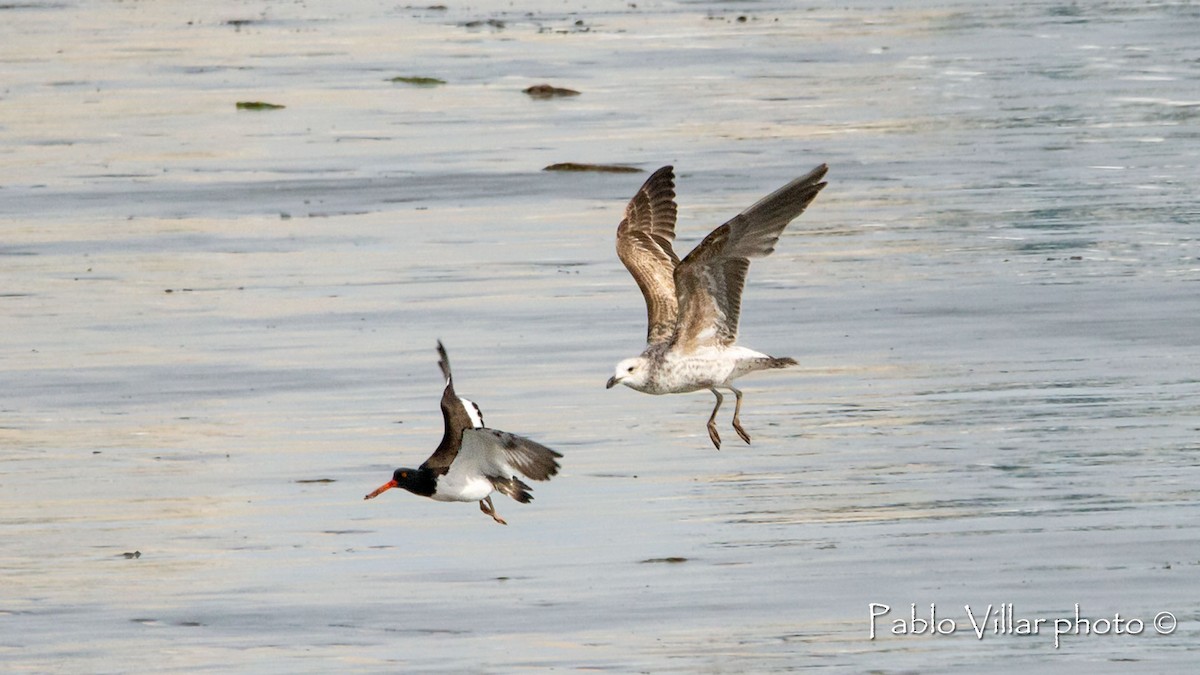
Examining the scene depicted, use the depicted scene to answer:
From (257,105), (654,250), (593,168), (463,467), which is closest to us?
(463,467)

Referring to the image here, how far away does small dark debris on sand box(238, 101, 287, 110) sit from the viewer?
1057 inches

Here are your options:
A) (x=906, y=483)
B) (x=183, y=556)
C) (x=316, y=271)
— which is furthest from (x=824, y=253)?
(x=183, y=556)

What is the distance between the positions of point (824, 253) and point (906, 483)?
6446mm

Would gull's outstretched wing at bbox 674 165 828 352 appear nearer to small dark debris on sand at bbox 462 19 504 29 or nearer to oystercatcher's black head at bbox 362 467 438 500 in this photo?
oystercatcher's black head at bbox 362 467 438 500

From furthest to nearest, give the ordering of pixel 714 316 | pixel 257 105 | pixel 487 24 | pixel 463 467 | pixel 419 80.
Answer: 1. pixel 487 24
2. pixel 419 80
3. pixel 257 105
4. pixel 714 316
5. pixel 463 467

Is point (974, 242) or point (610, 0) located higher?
point (974, 242)

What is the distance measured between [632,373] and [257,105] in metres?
16.3

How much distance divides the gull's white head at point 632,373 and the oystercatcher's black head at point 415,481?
106 cm

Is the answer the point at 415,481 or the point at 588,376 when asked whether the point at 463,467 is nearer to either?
the point at 415,481

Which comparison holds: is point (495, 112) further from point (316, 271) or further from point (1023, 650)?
point (1023, 650)

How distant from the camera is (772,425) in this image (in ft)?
41.5

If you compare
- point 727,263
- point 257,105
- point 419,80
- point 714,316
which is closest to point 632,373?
point 714,316

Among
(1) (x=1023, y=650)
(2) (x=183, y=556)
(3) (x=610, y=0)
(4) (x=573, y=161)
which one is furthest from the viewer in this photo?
(3) (x=610, y=0)

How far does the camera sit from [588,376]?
1379 cm
